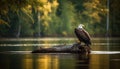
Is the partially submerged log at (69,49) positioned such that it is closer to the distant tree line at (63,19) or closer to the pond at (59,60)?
A: the pond at (59,60)

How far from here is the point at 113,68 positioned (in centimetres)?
1655

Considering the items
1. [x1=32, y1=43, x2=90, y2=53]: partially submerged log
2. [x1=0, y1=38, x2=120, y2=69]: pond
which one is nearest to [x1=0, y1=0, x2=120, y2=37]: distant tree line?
[x1=32, y1=43, x2=90, y2=53]: partially submerged log

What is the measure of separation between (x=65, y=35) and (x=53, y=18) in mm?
3630

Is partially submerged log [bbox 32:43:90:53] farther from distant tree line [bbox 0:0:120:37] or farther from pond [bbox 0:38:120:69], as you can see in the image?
distant tree line [bbox 0:0:120:37]

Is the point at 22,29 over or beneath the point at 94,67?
beneath

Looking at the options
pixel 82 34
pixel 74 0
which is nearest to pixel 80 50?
pixel 82 34

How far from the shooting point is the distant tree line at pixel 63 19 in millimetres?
82938

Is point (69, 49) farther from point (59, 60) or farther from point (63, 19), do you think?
point (63, 19)

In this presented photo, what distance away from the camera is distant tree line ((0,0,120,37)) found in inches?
3265

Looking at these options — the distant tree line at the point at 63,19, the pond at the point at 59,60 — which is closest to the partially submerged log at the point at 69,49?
the pond at the point at 59,60

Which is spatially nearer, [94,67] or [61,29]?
[94,67]

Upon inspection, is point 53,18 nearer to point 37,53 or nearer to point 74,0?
point 74,0

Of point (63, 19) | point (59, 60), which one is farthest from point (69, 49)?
point (63, 19)

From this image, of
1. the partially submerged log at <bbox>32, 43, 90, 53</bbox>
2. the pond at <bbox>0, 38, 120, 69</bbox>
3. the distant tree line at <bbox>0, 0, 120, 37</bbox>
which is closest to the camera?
the pond at <bbox>0, 38, 120, 69</bbox>
